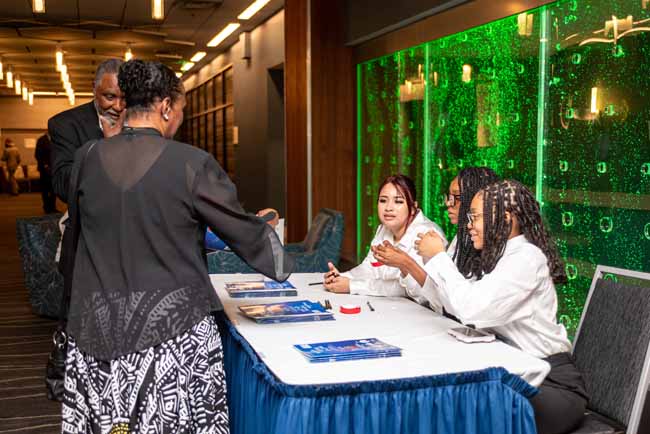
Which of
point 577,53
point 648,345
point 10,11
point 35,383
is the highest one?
point 10,11

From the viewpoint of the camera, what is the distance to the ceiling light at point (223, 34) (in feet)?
41.7

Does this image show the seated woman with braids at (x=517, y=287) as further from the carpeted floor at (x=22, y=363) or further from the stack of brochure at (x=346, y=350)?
the carpeted floor at (x=22, y=363)

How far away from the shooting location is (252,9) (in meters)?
11.2

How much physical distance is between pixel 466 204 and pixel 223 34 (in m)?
10.9

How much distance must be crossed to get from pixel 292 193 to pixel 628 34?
545 cm

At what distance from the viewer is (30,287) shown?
6637mm

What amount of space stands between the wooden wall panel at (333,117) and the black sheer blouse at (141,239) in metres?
6.43

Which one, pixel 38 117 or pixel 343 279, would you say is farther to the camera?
pixel 38 117

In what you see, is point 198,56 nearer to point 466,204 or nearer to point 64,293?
point 466,204

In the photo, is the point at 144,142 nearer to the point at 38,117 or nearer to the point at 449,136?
the point at 449,136

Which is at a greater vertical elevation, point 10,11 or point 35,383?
point 10,11

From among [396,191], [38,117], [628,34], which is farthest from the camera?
[38,117]

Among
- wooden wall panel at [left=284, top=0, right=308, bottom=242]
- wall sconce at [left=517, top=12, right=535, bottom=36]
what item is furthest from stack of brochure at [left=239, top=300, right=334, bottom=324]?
wooden wall panel at [left=284, top=0, right=308, bottom=242]

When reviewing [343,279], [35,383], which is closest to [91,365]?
[343,279]
